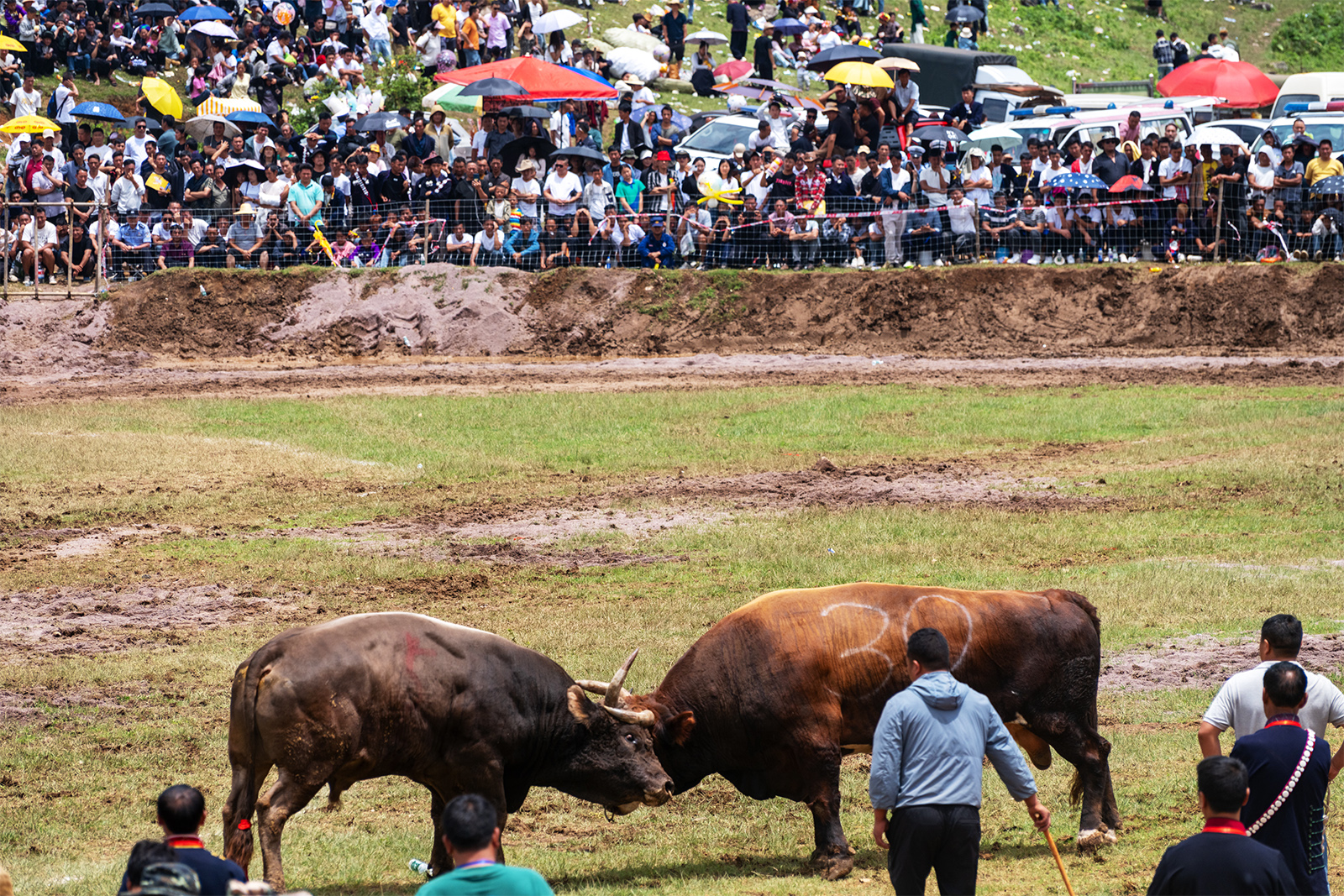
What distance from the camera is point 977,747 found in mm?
7477

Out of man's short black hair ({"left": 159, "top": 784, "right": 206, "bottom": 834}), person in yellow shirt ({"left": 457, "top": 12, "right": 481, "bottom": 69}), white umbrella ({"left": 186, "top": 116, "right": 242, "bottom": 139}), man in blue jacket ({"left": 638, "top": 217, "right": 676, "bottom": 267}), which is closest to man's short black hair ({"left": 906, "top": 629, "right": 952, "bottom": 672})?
man's short black hair ({"left": 159, "top": 784, "right": 206, "bottom": 834})

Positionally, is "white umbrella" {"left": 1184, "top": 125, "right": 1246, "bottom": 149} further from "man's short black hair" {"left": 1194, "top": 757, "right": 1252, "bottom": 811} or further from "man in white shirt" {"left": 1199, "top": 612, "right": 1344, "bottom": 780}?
"man's short black hair" {"left": 1194, "top": 757, "right": 1252, "bottom": 811}

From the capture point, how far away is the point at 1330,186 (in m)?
28.6

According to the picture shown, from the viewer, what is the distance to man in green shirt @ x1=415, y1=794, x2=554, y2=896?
5.55 meters

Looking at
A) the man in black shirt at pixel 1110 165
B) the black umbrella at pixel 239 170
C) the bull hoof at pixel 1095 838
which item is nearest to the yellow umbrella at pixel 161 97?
the black umbrella at pixel 239 170

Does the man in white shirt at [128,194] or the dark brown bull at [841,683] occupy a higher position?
the man in white shirt at [128,194]

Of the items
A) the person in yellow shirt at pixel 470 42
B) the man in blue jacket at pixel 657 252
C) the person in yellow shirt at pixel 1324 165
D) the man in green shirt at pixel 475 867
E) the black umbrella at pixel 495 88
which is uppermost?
the person in yellow shirt at pixel 470 42

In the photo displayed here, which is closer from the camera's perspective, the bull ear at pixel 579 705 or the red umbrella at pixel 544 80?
the bull ear at pixel 579 705

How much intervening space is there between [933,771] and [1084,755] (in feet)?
10.1

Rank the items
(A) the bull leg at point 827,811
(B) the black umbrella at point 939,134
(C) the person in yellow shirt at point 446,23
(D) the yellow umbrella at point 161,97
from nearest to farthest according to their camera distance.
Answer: (A) the bull leg at point 827,811 → (B) the black umbrella at point 939,134 → (D) the yellow umbrella at point 161,97 → (C) the person in yellow shirt at point 446,23

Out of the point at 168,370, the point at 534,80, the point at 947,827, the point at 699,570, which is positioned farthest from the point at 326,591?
the point at 534,80

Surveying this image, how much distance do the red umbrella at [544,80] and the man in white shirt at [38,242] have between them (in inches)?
383

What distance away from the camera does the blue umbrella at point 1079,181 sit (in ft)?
97.8

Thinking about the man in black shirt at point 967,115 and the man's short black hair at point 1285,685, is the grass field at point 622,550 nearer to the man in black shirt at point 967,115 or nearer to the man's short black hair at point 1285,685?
the man's short black hair at point 1285,685
